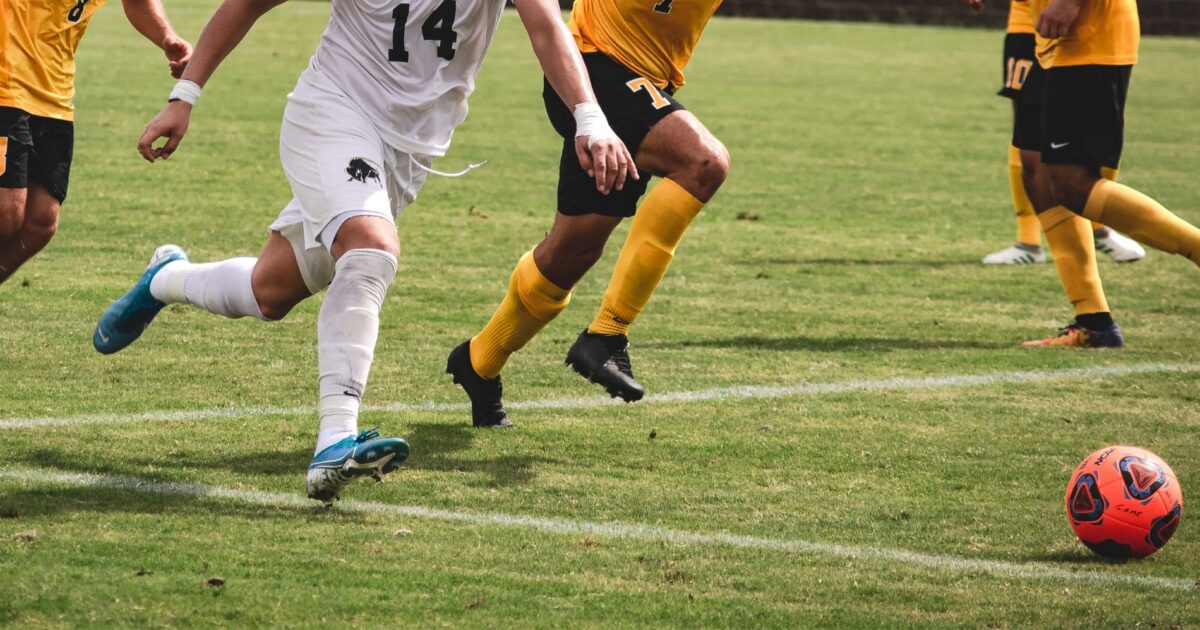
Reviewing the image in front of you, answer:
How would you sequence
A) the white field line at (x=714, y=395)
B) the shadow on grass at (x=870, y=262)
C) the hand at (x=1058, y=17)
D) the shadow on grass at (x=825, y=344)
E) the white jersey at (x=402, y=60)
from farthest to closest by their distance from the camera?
1. the shadow on grass at (x=870, y=262)
2. the shadow on grass at (x=825, y=344)
3. the hand at (x=1058, y=17)
4. the white field line at (x=714, y=395)
5. the white jersey at (x=402, y=60)

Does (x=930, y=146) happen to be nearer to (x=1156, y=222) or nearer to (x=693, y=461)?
(x=1156, y=222)

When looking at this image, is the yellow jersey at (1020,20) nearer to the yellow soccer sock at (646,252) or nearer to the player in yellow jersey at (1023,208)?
the player in yellow jersey at (1023,208)

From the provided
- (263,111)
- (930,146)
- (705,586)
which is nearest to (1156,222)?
(705,586)

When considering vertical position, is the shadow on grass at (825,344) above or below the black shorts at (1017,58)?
below

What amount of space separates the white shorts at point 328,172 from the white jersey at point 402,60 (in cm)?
5

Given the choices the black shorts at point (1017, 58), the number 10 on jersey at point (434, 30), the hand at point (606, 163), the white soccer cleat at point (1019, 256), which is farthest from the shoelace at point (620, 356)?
the white soccer cleat at point (1019, 256)

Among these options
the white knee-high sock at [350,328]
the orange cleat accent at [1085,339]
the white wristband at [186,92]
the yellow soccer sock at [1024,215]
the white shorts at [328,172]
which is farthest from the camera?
the yellow soccer sock at [1024,215]

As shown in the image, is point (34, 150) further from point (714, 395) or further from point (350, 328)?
point (714, 395)

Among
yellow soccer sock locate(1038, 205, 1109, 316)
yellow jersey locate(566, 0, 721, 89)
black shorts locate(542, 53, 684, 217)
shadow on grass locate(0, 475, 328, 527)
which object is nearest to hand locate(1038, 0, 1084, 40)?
yellow soccer sock locate(1038, 205, 1109, 316)

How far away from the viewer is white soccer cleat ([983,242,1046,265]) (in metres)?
10.6

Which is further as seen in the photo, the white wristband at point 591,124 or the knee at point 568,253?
the knee at point 568,253

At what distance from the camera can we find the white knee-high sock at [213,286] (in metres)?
5.77

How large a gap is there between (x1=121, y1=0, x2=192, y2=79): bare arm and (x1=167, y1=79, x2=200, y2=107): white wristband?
1038 millimetres

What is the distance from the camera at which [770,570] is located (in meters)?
4.56
